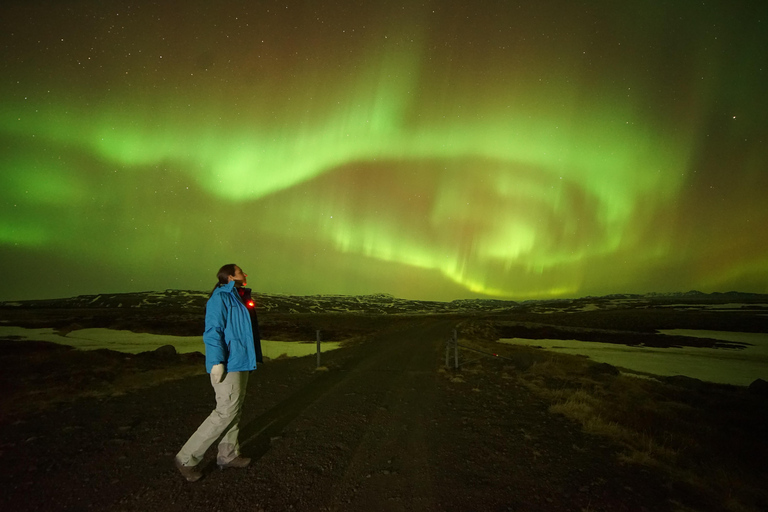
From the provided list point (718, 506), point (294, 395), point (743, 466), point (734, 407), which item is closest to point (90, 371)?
point (294, 395)

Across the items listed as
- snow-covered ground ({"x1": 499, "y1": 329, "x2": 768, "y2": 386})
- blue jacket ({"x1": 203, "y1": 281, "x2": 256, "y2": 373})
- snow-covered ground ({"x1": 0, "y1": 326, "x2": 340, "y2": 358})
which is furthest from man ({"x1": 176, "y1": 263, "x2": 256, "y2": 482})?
snow-covered ground ({"x1": 499, "y1": 329, "x2": 768, "y2": 386})

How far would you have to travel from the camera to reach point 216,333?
442 cm

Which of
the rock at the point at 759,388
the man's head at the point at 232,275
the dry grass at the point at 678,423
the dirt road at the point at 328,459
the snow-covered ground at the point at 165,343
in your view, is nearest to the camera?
the dirt road at the point at 328,459

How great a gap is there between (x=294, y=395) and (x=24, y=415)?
576 cm

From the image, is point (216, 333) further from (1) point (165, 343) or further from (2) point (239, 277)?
(1) point (165, 343)

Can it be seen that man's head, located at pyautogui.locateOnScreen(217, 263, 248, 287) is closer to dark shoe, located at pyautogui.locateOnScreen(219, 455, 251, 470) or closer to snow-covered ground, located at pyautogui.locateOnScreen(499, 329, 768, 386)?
dark shoe, located at pyautogui.locateOnScreen(219, 455, 251, 470)

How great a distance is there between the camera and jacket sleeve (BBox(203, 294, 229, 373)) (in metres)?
4.31

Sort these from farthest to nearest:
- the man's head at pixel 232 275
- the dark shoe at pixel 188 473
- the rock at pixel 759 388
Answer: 1. the rock at pixel 759 388
2. the man's head at pixel 232 275
3. the dark shoe at pixel 188 473

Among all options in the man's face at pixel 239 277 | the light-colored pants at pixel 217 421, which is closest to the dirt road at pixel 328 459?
the light-colored pants at pixel 217 421

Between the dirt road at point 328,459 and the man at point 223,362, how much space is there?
17.4 inches

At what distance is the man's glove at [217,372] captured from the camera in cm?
433

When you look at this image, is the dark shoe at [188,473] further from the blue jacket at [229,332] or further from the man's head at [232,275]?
the man's head at [232,275]

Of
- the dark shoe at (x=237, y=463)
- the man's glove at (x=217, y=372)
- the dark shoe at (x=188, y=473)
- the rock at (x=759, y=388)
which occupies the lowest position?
the rock at (x=759, y=388)

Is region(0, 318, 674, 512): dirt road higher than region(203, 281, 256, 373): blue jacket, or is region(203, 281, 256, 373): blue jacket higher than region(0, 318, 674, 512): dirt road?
region(203, 281, 256, 373): blue jacket
